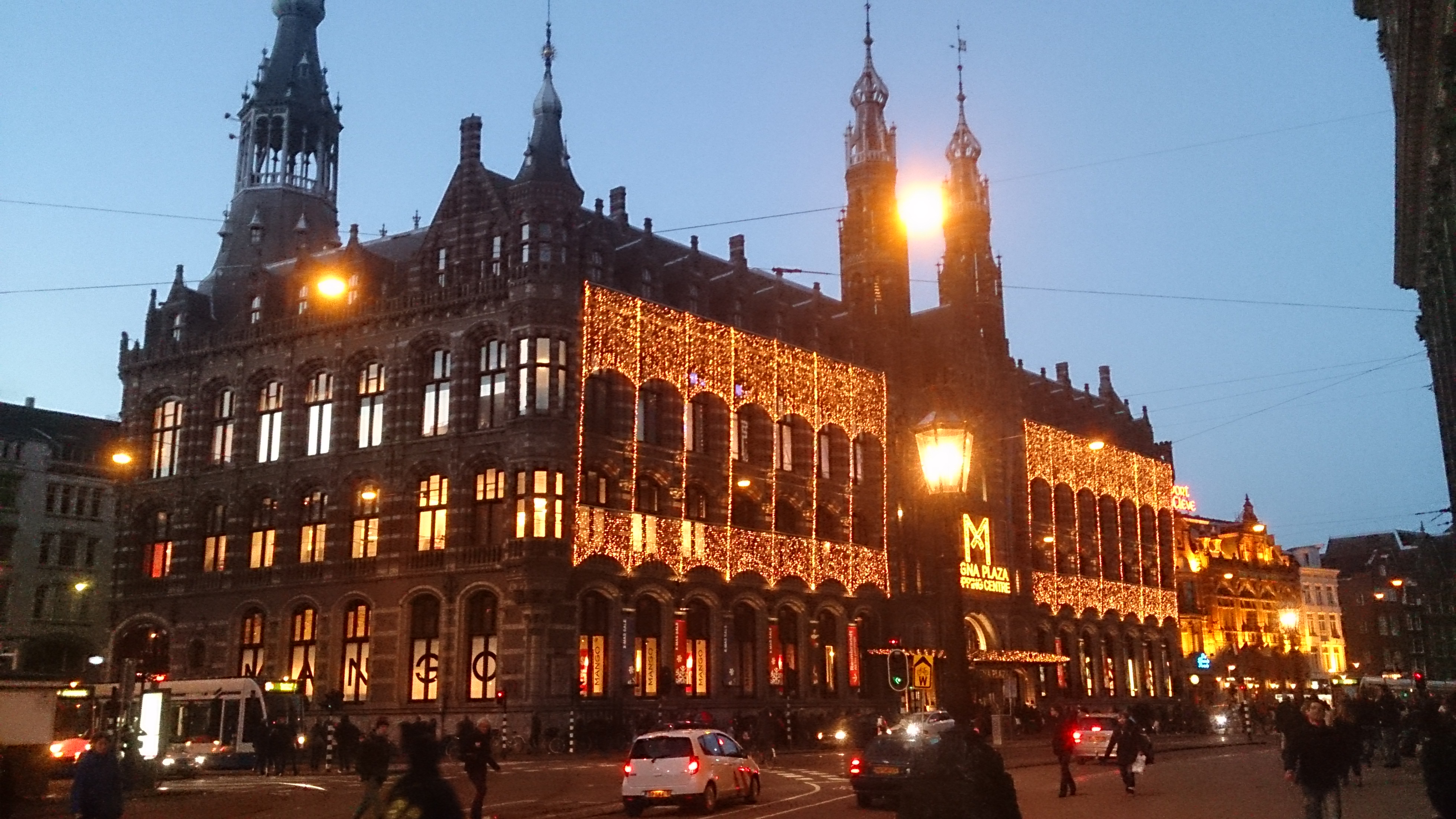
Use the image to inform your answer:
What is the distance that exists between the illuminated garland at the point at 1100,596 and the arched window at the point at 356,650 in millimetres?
33854

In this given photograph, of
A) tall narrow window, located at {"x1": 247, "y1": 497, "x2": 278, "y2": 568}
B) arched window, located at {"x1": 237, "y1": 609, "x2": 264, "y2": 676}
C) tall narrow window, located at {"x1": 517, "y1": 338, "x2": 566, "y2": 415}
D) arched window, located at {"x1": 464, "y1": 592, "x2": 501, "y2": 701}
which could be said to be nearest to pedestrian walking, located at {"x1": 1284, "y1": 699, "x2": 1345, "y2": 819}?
tall narrow window, located at {"x1": 517, "y1": 338, "x2": 566, "y2": 415}

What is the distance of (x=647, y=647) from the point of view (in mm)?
47312

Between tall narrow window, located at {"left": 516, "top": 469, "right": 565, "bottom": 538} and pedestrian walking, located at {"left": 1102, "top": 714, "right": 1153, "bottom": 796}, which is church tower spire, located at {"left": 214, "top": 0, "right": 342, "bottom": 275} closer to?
tall narrow window, located at {"left": 516, "top": 469, "right": 565, "bottom": 538}

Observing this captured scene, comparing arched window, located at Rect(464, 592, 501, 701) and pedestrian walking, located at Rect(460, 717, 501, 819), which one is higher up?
arched window, located at Rect(464, 592, 501, 701)

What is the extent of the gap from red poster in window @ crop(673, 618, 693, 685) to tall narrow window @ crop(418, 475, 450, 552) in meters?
8.72

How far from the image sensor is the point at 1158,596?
80188 millimetres

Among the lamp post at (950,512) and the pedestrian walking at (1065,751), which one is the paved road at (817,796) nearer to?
the pedestrian walking at (1065,751)

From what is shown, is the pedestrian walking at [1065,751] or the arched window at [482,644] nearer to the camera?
the pedestrian walking at [1065,751]

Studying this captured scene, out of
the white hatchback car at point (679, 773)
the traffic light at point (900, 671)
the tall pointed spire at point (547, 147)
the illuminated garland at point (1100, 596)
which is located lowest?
the white hatchback car at point (679, 773)

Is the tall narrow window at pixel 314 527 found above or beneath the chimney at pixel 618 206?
beneath

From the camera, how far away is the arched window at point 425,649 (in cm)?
4547

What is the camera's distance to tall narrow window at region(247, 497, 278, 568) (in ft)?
169

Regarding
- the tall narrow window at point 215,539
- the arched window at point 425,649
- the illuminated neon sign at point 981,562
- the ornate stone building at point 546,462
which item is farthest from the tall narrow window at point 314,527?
the illuminated neon sign at point 981,562

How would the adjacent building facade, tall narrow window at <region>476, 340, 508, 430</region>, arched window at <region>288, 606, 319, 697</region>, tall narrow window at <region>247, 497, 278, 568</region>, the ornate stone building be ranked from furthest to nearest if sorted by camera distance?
the adjacent building facade < tall narrow window at <region>247, 497, 278, 568</region> < arched window at <region>288, 606, 319, 697</region> < tall narrow window at <region>476, 340, 508, 430</region> < the ornate stone building
